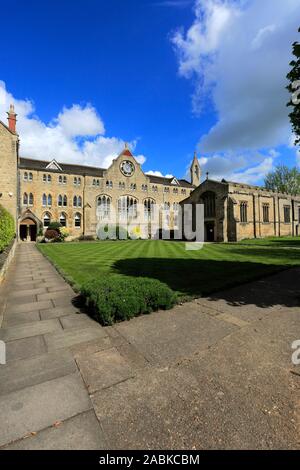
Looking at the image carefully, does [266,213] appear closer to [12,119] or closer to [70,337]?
[70,337]

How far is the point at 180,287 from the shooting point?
8.43m

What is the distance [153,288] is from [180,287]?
2.38 meters

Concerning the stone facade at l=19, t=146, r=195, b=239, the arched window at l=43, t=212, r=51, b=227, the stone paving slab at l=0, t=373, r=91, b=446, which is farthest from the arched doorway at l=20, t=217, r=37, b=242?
the stone paving slab at l=0, t=373, r=91, b=446

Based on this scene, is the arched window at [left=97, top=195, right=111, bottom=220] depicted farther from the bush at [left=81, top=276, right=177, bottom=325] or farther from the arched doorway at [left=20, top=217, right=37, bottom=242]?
the bush at [left=81, top=276, right=177, bottom=325]

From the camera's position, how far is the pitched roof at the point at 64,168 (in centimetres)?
4400

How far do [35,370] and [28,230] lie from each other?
4343 cm

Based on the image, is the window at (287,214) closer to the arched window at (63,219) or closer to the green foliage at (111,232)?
the green foliage at (111,232)

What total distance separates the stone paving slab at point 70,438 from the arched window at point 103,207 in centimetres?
4850

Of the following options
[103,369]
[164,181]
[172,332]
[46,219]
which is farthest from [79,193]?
[103,369]

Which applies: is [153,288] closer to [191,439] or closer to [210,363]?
[210,363]

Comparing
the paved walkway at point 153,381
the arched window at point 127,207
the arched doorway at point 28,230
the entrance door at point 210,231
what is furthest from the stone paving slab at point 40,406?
the arched window at point 127,207

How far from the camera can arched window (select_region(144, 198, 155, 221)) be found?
5594 centimetres

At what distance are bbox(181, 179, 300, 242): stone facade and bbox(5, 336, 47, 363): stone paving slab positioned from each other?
35103 mm
